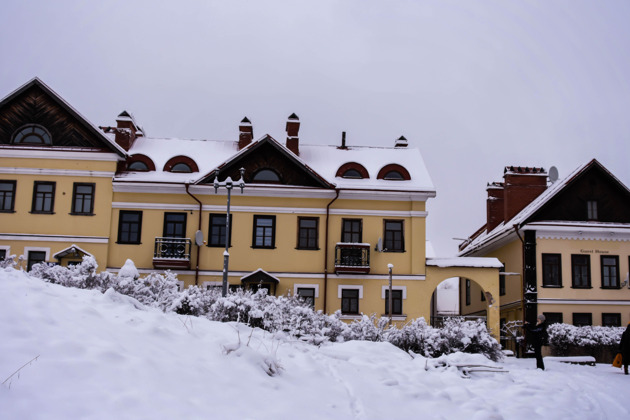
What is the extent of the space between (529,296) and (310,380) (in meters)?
23.4

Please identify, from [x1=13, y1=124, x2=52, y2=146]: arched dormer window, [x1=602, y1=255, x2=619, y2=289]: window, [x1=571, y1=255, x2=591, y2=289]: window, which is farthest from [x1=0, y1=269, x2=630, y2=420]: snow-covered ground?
[x1=13, y1=124, x2=52, y2=146]: arched dormer window

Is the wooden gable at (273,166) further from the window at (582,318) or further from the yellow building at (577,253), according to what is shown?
the window at (582,318)

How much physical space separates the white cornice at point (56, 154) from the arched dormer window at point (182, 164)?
253 centimetres

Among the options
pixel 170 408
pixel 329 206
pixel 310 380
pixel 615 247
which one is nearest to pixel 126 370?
pixel 170 408

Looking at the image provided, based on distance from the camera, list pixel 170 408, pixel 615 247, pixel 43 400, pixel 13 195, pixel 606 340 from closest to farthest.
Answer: pixel 43 400, pixel 170 408, pixel 606 340, pixel 13 195, pixel 615 247

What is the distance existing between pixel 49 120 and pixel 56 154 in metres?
1.62

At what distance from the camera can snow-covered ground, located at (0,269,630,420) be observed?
7.44 metres

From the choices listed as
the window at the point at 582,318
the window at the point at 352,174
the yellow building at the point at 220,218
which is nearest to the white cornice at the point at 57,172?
the yellow building at the point at 220,218

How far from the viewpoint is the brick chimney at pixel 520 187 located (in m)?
35.8

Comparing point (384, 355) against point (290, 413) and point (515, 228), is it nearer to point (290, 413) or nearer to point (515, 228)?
point (290, 413)

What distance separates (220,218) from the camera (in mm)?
30734

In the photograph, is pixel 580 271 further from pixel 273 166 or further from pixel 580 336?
pixel 273 166

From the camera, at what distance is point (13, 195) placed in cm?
3031

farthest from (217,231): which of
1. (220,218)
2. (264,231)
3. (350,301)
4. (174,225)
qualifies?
(350,301)
